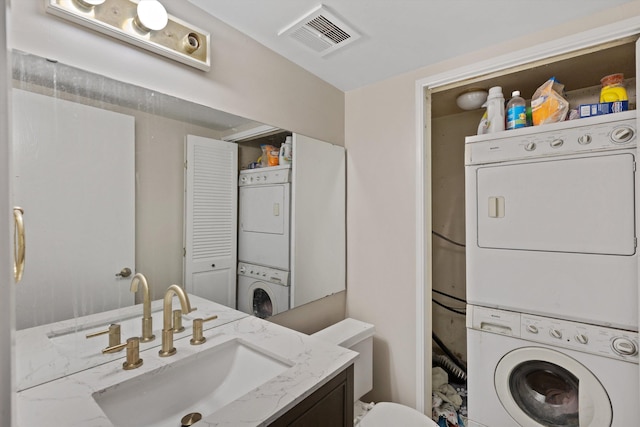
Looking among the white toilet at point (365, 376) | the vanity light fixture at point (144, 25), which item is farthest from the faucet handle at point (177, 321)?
the vanity light fixture at point (144, 25)

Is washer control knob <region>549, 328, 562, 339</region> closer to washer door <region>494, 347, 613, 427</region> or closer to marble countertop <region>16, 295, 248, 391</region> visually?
washer door <region>494, 347, 613, 427</region>

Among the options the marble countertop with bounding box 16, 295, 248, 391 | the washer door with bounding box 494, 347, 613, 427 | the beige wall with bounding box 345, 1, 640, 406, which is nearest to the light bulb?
the marble countertop with bounding box 16, 295, 248, 391

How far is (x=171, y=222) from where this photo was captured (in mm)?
1194

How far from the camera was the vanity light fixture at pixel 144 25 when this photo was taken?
3.11ft

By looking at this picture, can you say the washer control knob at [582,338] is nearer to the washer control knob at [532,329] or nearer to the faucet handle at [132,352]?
the washer control knob at [532,329]

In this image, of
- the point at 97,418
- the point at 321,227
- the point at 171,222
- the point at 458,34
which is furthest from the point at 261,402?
the point at 458,34

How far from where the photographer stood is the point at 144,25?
106cm

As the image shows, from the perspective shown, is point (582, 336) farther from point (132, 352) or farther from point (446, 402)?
point (132, 352)

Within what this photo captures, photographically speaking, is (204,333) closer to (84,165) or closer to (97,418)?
(97,418)

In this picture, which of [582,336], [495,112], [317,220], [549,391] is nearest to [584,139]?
[495,112]

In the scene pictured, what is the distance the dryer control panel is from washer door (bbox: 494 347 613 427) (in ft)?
0.26

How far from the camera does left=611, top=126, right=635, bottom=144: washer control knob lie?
1.26 metres

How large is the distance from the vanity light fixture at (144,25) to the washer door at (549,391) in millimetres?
2041

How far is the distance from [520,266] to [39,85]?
204 centimetres
